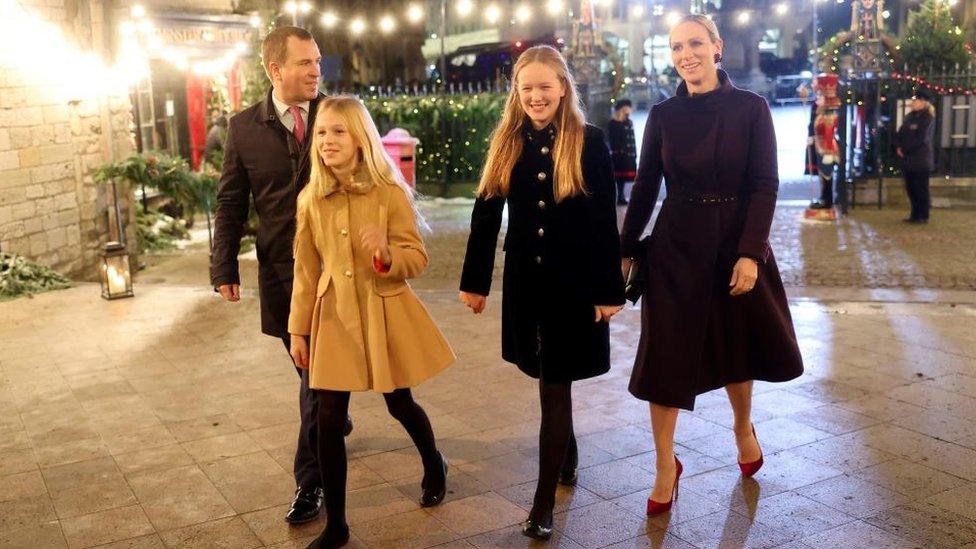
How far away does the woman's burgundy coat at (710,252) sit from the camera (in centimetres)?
412

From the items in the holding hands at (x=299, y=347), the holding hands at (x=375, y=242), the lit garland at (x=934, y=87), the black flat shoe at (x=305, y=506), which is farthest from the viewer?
the lit garland at (x=934, y=87)

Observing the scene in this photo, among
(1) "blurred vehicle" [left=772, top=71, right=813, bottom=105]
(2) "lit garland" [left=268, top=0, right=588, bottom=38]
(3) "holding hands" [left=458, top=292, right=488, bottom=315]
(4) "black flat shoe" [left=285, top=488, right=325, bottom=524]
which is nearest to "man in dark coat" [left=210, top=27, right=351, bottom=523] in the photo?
(4) "black flat shoe" [left=285, top=488, right=325, bottom=524]

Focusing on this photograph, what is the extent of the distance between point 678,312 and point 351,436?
1967mm

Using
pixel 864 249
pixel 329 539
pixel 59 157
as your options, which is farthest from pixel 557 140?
pixel 59 157

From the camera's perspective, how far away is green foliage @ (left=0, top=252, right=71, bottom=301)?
9172 millimetres

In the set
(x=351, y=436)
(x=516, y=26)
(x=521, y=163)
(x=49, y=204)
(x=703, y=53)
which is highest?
(x=516, y=26)

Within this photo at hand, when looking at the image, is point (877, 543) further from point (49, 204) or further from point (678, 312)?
point (49, 204)

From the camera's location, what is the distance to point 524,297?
402 centimetres

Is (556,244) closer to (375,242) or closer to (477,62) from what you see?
(375,242)

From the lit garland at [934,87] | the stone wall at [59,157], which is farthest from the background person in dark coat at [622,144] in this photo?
the stone wall at [59,157]

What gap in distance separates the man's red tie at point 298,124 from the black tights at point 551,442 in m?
1.45

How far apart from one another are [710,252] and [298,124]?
1.79 meters

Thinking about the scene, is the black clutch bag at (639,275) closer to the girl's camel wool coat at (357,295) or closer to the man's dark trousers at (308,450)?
the girl's camel wool coat at (357,295)

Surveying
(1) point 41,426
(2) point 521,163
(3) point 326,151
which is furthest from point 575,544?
(1) point 41,426
